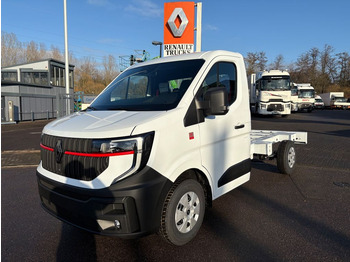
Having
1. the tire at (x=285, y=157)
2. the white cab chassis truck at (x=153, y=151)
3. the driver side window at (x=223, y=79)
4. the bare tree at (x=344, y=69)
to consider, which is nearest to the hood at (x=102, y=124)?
the white cab chassis truck at (x=153, y=151)

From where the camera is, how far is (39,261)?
8.64 feet

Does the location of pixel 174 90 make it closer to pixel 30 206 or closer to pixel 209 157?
pixel 209 157

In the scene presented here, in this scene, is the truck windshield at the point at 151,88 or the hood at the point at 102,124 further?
the truck windshield at the point at 151,88

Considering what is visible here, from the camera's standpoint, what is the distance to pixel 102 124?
2500mm

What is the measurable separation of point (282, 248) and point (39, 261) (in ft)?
8.67

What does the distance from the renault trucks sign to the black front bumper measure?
10119mm

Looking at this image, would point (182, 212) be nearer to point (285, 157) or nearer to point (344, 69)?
point (285, 157)

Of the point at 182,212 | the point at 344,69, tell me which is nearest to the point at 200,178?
the point at 182,212

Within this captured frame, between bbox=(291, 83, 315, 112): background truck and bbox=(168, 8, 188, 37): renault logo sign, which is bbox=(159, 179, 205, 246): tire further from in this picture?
bbox=(291, 83, 315, 112): background truck

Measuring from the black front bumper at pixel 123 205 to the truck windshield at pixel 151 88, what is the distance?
2.81ft

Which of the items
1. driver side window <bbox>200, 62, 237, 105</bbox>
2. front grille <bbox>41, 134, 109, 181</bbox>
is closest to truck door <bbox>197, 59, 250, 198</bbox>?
driver side window <bbox>200, 62, 237, 105</bbox>

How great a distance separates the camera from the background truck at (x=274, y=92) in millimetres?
21234

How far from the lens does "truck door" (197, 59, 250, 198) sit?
303 cm

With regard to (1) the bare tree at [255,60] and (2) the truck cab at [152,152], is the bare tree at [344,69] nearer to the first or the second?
(1) the bare tree at [255,60]
